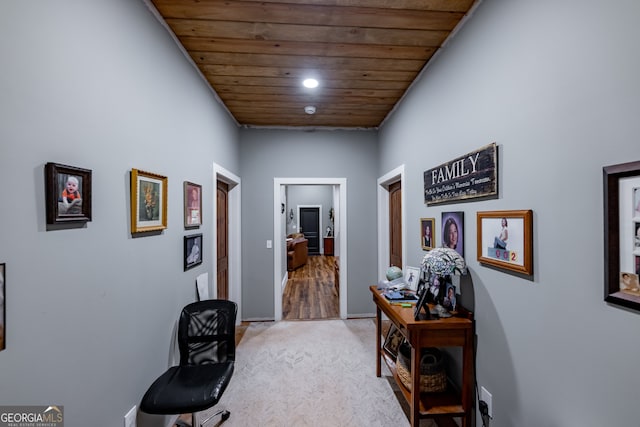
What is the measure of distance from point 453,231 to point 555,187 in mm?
816

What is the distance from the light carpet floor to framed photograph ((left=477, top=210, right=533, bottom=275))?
133 centimetres

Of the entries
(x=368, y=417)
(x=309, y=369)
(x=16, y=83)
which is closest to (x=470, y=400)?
(x=368, y=417)

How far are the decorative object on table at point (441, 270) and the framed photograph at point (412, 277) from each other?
0.50m

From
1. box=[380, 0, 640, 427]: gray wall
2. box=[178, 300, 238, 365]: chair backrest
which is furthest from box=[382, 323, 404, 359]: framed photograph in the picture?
box=[178, 300, 238, 365]: chair backrest

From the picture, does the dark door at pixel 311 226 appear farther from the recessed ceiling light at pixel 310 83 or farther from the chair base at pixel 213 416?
the chair base at pixel 213 416

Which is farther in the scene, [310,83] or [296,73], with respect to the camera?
[310,83]

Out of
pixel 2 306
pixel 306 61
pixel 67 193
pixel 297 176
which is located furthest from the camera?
pixel 297 176

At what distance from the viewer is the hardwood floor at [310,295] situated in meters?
4.01

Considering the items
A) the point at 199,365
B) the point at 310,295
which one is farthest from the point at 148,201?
the point at 310,295

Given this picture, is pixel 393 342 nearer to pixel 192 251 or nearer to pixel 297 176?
pixel 192 251

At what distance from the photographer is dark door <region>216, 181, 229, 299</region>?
324 cm

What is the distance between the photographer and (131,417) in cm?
142

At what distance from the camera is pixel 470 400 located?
1642 mm

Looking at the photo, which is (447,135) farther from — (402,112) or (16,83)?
(16,83)
